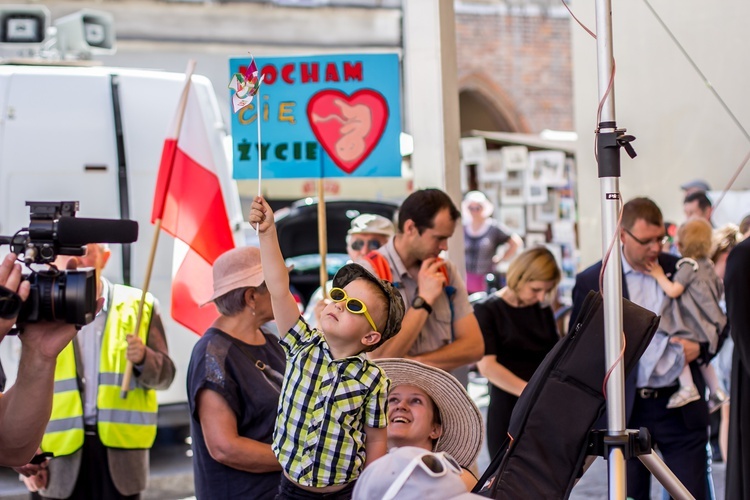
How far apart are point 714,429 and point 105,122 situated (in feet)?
15.3

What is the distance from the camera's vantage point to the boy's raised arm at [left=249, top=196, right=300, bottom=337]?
328cm

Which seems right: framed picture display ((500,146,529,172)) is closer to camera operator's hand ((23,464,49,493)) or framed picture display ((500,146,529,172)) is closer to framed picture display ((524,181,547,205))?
framed picture display ((524,181,547,205))

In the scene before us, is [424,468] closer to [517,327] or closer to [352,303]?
[352,303]

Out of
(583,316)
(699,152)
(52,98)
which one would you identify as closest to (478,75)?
(699,152)

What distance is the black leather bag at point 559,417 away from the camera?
303cm

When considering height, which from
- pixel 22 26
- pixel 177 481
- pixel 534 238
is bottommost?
pixel 177 481

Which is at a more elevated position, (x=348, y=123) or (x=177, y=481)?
(x=348, y=123)

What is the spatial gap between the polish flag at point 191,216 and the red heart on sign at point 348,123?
0.65 meters

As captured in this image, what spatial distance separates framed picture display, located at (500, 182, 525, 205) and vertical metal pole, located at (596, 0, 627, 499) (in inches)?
425

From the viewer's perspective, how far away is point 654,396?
5.23 m

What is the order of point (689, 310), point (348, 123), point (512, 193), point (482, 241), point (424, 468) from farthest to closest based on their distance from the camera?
point (512, 193), point (482, 241), point (689, 310), point (348, 123), point (424, 468)

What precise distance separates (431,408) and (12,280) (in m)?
1.49

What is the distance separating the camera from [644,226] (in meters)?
5.12

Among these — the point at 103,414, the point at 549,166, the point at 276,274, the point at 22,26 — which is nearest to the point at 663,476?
the point at 276,274
